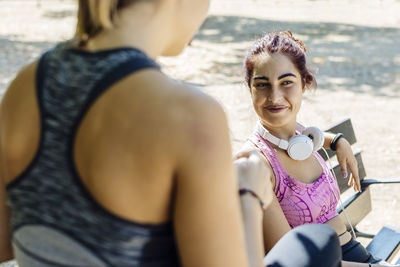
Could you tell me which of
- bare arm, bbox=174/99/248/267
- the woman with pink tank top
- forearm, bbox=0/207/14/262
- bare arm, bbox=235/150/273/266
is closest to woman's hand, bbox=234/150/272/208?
bare arm, bbox=235/150/273/266

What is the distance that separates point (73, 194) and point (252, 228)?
441mm

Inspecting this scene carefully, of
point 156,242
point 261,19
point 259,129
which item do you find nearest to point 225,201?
point 156,242

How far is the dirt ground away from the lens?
253 inches

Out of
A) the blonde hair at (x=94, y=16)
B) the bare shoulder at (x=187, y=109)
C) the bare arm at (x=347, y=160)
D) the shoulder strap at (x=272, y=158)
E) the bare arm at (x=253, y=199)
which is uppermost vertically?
the blonde hair at (x=94, y=16)

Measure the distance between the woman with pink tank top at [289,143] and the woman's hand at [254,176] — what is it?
1.09 m

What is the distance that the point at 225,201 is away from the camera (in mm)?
1220

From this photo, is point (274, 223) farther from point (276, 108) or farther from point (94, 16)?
point (94, 16)

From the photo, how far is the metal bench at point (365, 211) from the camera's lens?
3.16 meters

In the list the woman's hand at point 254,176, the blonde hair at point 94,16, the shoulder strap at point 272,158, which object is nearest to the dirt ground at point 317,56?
the shoulder strap at point 272,158

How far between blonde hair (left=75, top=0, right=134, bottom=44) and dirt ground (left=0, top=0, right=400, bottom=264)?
6.11ft

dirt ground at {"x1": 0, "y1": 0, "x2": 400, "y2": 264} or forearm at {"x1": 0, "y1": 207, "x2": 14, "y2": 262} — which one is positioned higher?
forearm at {"x1": 0, "y1": 207, "x2": 14, "y2": 262}

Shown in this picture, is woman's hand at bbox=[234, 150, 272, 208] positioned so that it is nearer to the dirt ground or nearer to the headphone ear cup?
the headphone ear cup

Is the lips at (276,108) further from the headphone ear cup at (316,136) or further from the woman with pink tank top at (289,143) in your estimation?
the headphone ear cup at (316,136)

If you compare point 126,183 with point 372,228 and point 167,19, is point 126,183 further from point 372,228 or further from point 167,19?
point 372,228
